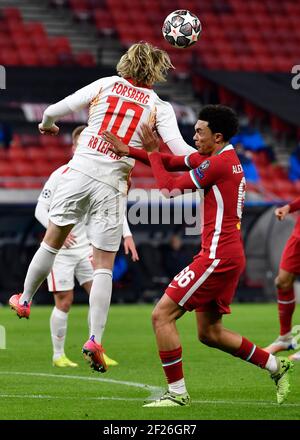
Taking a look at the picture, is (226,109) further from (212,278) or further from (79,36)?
(79,36)

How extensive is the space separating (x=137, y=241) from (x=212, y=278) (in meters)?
13.1

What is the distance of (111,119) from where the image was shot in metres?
8.50

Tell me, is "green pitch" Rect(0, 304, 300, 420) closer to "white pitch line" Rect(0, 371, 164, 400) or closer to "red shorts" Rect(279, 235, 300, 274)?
"white pitch line" Rect(0, 371, 164, 400)

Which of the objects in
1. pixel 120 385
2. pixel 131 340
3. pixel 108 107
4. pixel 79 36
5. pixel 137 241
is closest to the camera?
pixel 108 107

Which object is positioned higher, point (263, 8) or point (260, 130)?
point (263, 8)

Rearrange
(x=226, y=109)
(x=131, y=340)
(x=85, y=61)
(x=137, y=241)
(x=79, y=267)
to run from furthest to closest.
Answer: (x=85, y=61), (x=137, y=241), (x=131, y=340), (x=79, y=267), (x=226, y=109)

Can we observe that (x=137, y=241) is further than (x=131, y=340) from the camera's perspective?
Yes

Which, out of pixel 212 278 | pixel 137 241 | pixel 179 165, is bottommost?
pixel 137 241

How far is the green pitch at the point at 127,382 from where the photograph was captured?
7402mm

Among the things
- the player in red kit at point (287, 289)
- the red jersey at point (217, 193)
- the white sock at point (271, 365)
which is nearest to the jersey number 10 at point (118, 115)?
the red jersey at point (217, 193)

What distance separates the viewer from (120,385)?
9.13 metres

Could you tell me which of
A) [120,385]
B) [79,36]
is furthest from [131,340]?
[79,36]

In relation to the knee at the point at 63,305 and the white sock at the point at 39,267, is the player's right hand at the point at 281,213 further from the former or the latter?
the knee at the point at 63,305

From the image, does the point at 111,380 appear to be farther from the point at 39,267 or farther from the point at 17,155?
the point at 17,155
